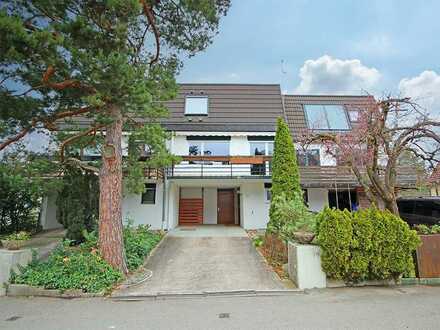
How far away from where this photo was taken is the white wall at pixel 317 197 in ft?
49.2

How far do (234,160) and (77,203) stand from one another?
307 inches

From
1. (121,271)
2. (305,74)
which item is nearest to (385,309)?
(121,271)

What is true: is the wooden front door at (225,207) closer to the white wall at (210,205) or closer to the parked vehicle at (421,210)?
the white wall at (210,205)

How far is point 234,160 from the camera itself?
1384 centimetres

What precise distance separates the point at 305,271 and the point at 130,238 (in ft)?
20.1

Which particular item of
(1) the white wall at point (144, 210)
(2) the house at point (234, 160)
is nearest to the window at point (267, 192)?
(2) the house at point (234, 160)

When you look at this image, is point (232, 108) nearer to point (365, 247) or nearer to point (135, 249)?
point (135, 249)

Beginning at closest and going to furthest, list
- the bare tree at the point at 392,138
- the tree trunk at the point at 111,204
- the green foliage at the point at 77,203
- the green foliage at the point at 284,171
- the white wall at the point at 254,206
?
1. the tree trunk at the point at 111,204
2. the bare tree at the point at 392,138
3. the green foliage at the point at 77,203
4. the green foliage at the point at 284,171
5. the white wall at the point at 254,206

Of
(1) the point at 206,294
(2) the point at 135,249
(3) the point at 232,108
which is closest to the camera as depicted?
(1) the point at 206,294

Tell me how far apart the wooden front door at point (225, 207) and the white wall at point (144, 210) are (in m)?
4.70

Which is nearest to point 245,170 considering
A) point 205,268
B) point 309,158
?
point 309,158

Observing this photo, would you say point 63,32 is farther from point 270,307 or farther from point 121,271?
point 270,307

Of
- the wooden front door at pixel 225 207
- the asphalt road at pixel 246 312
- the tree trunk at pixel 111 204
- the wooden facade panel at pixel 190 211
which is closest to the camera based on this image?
the asphalt road at pixel 246 312

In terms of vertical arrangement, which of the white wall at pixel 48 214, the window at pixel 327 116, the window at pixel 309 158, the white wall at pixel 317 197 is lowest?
the white wall at pixel 48 214
